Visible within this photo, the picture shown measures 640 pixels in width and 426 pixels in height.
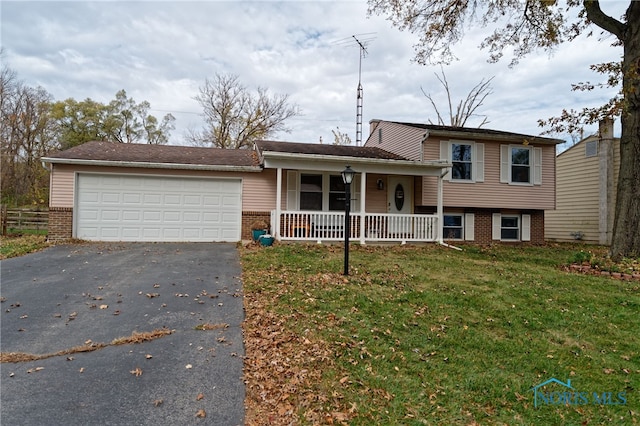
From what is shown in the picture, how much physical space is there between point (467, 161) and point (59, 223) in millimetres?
13401

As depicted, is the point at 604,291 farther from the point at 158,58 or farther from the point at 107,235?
the point at 158,58

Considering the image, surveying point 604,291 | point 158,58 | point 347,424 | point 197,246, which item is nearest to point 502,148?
point 604,291

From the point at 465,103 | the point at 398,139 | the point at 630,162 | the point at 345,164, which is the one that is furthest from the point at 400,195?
the point at 465,103

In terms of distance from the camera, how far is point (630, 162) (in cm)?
870

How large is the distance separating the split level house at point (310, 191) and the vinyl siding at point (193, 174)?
30mm

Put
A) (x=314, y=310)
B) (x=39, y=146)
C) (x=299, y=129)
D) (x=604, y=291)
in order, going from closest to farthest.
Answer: (x=314, y=310) → (x=604, y=291) → (x=39, y=146) → (x=299, y=129)

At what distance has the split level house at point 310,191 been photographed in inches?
414

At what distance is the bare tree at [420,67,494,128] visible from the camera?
2619 centimetres

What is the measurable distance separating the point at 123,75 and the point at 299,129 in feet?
43.6

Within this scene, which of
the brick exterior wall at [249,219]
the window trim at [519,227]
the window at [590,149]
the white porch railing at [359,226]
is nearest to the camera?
the white porch railing at [359,226]

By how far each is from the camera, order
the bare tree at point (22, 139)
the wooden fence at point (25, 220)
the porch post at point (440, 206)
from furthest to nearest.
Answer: the bare tree at point (22, 139) → the wooden fence at point (25, 220) → the porch post at point (440, 206)

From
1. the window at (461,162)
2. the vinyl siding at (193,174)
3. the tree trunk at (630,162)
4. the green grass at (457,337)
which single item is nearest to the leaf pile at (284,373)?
the green grass at (457,337)

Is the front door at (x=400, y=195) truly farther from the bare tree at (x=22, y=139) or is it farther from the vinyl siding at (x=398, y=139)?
the bare tree at (x=22, y=139)

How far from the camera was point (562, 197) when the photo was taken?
16.0m
